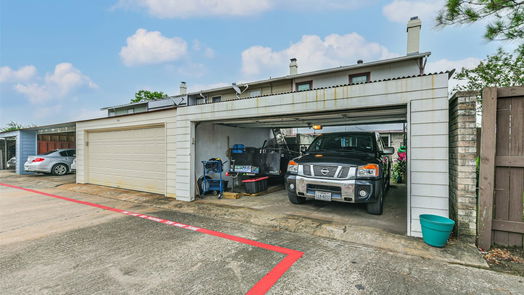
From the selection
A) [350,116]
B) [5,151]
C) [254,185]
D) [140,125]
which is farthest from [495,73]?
[5,151]

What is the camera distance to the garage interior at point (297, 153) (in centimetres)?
444

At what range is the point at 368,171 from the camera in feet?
14.1

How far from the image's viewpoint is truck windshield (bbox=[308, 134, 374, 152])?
5.46 m

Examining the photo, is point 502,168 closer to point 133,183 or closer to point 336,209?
point 336,209

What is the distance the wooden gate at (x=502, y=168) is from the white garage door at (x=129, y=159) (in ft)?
23.8

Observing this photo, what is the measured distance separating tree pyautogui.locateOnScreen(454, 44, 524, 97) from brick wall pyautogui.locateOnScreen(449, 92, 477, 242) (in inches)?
207

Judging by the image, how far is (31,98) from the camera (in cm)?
2112

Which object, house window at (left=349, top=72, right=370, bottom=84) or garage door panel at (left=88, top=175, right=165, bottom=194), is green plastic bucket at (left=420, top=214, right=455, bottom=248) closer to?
garage door panel at (left=88, top=175, right=165, bottom=194)

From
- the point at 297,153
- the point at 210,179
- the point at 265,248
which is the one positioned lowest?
the point at 265,248

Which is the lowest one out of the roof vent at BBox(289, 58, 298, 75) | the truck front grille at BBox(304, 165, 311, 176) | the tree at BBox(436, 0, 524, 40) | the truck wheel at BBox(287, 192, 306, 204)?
the truck wheel at BBox(287, 192, 306, 204)

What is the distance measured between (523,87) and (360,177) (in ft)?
8.04

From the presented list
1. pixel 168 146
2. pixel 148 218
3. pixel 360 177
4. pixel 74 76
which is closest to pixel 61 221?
pixel 148 218

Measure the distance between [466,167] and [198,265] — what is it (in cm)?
390

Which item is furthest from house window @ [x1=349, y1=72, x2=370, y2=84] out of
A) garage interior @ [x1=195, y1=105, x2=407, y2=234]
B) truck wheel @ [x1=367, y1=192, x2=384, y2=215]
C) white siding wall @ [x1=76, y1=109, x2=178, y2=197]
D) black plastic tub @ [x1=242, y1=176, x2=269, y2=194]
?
white siding wall @ [x1=76, y1=109, x2=178, y2=197]
